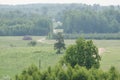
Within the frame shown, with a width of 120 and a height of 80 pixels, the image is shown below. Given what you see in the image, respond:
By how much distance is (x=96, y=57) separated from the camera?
30.4m

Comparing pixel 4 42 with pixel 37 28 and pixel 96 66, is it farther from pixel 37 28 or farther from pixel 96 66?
pixel 96 66

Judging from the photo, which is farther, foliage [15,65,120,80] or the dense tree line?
the dense tree line

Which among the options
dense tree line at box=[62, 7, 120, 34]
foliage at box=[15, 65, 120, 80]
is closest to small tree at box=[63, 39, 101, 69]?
foliage at box=[15, 65, 120, 80]

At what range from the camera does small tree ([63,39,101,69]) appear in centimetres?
3014

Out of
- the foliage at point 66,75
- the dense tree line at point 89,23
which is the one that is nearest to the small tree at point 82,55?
the foliage at point 66,75

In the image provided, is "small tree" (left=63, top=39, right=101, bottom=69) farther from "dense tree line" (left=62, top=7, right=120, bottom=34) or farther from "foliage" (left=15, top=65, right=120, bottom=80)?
"dense tree line" (left=62, top=7, right=120, bottom=34)

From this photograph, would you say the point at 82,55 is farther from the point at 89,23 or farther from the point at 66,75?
the point at 89,23

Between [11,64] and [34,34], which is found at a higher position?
[11,64]

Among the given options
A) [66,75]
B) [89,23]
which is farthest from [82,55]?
[89,23]

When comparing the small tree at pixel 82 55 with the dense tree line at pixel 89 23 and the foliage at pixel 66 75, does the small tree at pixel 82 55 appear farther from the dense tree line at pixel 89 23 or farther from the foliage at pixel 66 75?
the dense tree line at pixel 89 23

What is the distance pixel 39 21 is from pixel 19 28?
33.2 feet

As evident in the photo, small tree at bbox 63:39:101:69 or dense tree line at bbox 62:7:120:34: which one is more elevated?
small tree at bbox 63:39:101:69

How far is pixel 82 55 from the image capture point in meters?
30.2

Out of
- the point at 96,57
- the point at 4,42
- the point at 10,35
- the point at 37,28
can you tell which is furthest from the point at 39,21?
the point at 96,57
